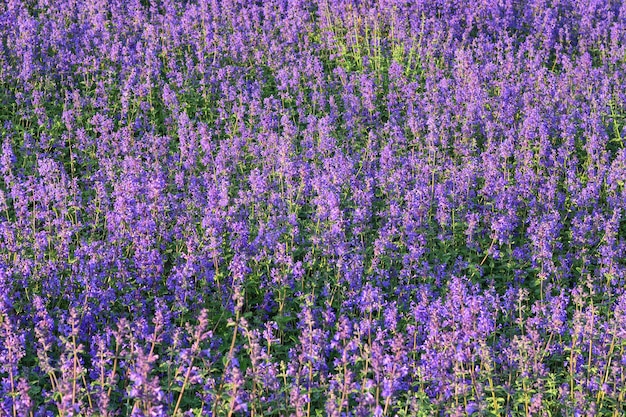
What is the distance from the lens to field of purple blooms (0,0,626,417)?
4.11 m

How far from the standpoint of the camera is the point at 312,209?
598 centimetres

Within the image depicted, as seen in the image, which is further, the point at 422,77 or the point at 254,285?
the point at 422,77

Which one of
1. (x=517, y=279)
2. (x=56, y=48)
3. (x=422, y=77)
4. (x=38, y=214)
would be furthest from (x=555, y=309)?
(x=56, y=48)

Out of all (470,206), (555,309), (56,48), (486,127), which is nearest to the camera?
(555,309)

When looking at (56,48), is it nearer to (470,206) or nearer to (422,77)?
(422,77)

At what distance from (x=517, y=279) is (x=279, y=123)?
2.87 metres

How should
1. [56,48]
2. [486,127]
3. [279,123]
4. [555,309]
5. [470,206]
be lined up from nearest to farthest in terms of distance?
[555,309], [470,206], [486,127], [279,123], [56,48]

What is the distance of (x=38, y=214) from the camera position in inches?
217

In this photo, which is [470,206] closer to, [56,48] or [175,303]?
[175,303]

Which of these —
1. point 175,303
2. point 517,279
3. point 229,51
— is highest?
point 229,51

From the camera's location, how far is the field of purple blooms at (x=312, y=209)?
162 inches

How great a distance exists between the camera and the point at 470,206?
5.93 metres

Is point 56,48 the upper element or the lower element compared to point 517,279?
upper

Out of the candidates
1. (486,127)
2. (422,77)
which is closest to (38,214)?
(486,127)
